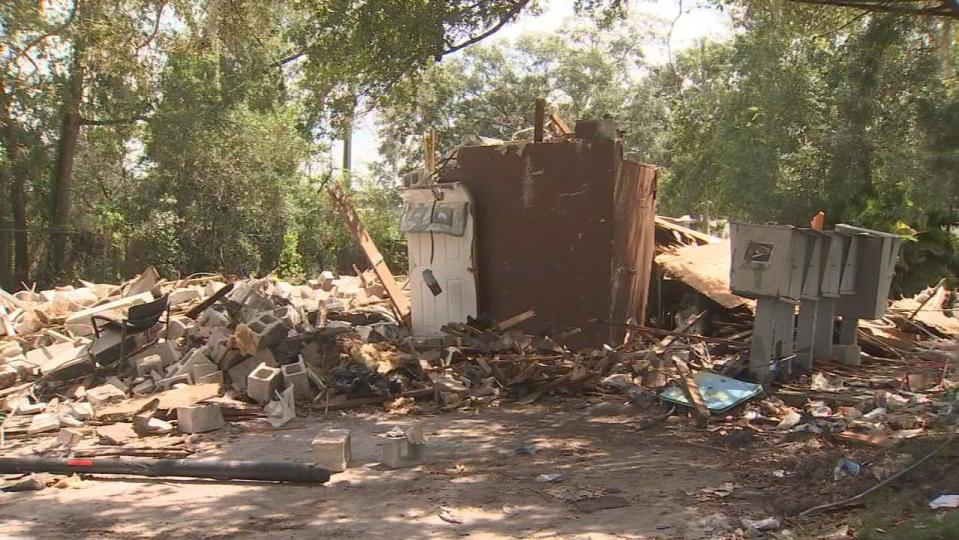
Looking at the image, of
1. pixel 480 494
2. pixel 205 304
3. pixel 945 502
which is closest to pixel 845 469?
pixel 945 502

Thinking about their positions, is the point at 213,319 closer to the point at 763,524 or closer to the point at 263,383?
the point at 263,383

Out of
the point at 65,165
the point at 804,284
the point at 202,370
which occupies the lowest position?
the point at 202,370

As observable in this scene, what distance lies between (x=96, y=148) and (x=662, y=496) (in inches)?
887

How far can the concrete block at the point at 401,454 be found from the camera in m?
6.24

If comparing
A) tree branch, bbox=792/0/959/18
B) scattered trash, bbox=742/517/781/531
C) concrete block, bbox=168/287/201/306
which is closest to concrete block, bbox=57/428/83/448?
concrete block, bbox=168/287/201/306

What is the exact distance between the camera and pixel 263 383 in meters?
8.48

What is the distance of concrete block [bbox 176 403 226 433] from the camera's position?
7.58 m

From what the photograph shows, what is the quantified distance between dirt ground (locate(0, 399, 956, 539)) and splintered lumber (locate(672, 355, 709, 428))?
0.18 meters

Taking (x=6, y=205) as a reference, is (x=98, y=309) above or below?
below

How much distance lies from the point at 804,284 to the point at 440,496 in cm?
482

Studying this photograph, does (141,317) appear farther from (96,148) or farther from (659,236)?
(96,148)

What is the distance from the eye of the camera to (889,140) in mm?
14867

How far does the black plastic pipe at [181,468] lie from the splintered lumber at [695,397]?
135 inches

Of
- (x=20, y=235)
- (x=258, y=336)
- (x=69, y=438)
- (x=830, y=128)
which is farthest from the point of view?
(x=20, y=235)
